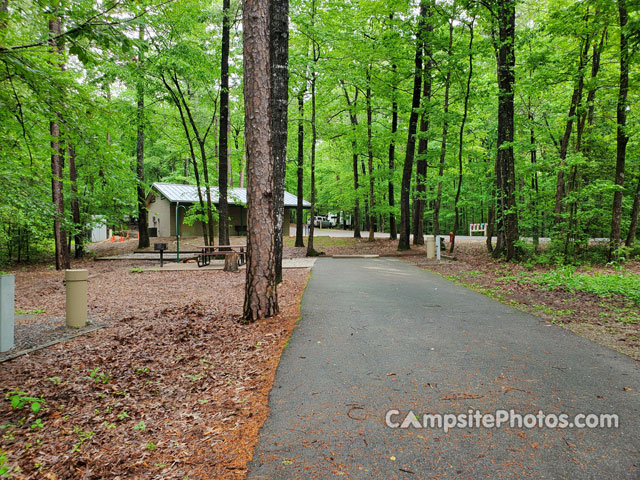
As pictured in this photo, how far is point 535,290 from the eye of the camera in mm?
8078

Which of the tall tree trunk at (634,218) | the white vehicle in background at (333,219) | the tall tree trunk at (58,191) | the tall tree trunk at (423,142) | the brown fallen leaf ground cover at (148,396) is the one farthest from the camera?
the white vehicle in background at (333,219)

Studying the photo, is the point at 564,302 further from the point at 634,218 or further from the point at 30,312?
the point at 30,312

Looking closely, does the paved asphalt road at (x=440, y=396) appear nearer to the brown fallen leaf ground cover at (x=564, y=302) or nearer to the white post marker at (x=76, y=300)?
the brown fallen leaf ground cover at (x=564, y=302)

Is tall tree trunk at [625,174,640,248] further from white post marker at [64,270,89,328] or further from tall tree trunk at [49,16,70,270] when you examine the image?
tall tree trunk at [49,16,70,270]

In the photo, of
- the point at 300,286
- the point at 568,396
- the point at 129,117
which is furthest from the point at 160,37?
the point at 568,396

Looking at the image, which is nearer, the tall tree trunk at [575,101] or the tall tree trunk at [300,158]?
the tall tree trunk at [575,101]

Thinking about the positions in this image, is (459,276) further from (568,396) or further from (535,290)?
(568,396)

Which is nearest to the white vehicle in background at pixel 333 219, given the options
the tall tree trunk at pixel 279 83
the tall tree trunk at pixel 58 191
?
the tall tree trunk at pixel 58 191

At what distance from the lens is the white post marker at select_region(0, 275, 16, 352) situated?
449 centimetres

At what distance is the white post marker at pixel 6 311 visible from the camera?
449cm

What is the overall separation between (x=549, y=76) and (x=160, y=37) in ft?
43.9

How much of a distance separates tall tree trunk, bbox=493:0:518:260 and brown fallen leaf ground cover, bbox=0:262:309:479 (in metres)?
8.86

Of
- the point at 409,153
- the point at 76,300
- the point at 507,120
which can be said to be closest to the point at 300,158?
the point at 409,153

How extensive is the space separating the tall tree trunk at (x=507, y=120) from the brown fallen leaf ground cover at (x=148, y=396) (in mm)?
8857
